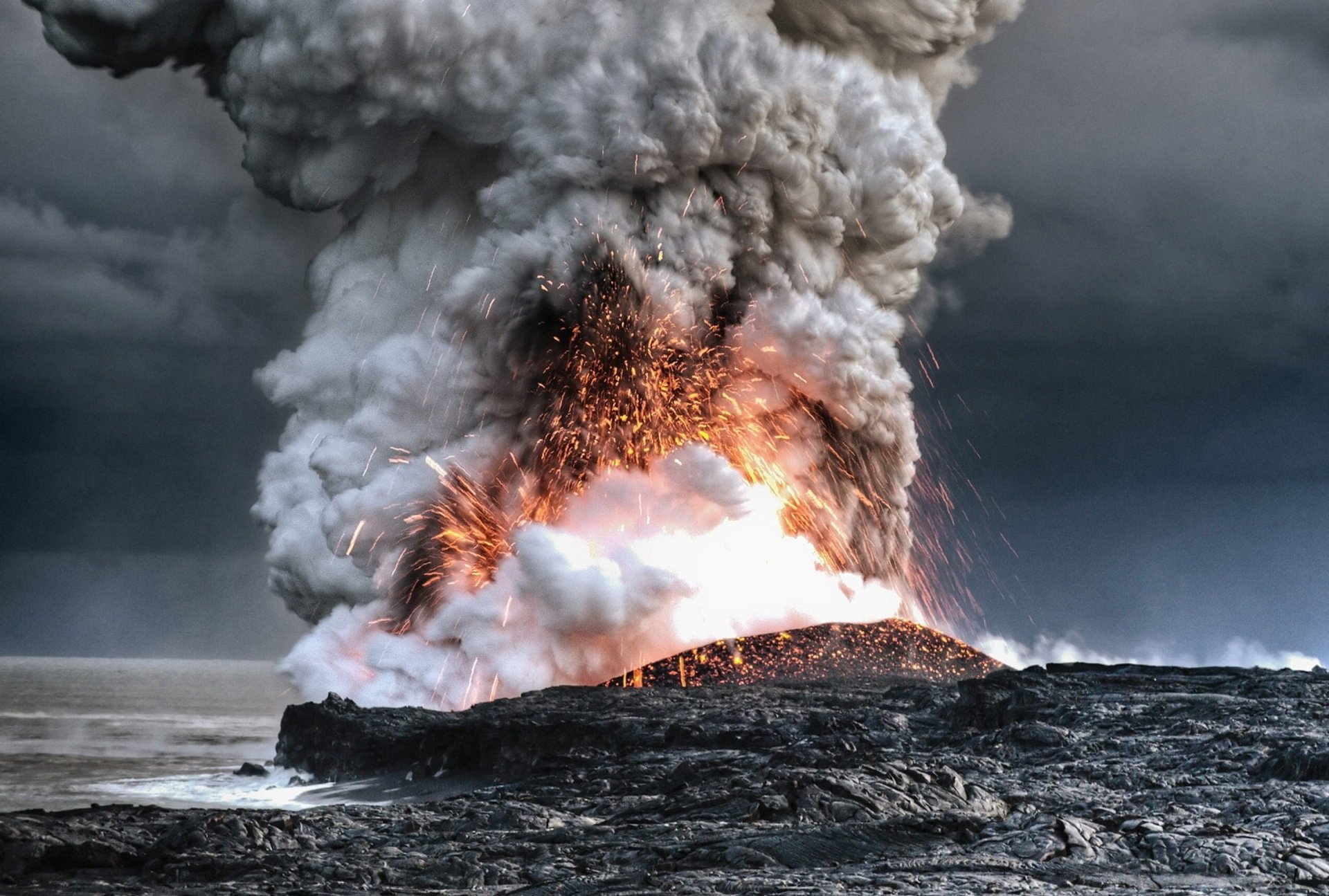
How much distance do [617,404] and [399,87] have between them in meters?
14.2

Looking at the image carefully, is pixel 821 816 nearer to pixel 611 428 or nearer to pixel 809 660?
pixel 809 660

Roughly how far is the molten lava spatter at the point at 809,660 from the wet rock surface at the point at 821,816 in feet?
35.4

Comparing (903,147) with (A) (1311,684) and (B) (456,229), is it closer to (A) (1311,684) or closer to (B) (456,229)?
(B) (456,229)

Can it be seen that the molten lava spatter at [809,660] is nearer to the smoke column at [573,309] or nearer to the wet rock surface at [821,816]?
the smoke column at [573,309]

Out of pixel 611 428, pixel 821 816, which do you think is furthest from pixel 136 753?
pixel 821 816

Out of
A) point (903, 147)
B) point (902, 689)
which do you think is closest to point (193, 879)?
point (902, 689)

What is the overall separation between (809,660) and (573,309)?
1570 centimetres

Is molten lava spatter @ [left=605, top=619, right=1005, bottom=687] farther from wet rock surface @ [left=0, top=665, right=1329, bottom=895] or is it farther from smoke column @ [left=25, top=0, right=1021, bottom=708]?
wet rock surface @ [left=0, top=665, right=1329, bottom=895]

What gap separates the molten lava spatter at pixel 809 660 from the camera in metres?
50.3

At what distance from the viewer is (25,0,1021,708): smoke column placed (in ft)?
168

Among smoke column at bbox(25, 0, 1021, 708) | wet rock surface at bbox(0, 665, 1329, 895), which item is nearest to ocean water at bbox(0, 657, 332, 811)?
smoke column at bbox(25, 0, 1021, 708)

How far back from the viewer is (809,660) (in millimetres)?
A: 51219

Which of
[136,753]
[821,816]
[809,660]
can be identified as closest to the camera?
[821,816]

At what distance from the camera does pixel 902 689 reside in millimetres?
44375
